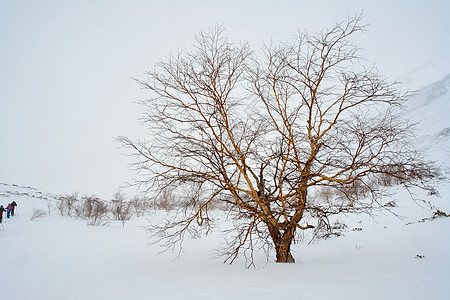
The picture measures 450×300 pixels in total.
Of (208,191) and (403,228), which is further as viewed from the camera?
(403,228)

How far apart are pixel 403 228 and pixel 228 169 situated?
10168 mm

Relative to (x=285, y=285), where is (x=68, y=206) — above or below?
above

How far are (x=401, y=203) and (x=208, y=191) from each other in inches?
669

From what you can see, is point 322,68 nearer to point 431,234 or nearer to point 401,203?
point 431,234

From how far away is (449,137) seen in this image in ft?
62.2

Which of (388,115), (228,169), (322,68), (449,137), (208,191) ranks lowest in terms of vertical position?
(208,191)

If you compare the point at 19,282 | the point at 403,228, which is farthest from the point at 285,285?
the point at 403,228

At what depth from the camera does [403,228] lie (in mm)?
11500

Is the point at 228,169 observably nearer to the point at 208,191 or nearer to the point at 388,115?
the point at 208,191

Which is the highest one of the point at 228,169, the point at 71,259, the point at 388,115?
the point at 388,115

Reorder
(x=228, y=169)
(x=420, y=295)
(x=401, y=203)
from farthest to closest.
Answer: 1. (x=401, y=203)
2. (x=228, y=169)
3. (x=420, y=295)

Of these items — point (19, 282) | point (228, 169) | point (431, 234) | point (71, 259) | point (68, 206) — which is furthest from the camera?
point (68, 206)

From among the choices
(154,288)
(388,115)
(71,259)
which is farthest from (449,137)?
(71,259)

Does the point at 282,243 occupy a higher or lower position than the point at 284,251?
higher
